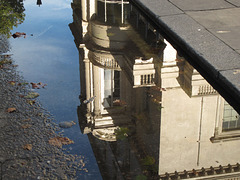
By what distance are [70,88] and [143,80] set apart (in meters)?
1.47

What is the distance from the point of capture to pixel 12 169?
220 inches

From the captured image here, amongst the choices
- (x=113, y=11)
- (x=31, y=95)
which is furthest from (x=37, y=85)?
(x=113, y=11)

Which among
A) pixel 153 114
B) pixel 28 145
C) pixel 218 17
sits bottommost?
pixel 28 145

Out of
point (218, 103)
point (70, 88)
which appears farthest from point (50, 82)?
point (218, 103)

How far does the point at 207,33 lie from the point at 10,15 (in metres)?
7.20

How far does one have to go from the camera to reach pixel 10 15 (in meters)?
12.7

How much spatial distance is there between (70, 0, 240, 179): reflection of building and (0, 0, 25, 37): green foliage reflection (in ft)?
10.8

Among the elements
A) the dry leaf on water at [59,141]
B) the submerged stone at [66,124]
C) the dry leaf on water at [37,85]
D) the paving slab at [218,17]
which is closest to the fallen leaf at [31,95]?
the dry leaf on water at [37,85]

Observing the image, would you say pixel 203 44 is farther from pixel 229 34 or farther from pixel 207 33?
pixel 229 34

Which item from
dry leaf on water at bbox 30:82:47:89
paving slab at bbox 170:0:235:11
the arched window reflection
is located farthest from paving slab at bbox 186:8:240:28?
dry leaf on water at bbox 30:82:47:89

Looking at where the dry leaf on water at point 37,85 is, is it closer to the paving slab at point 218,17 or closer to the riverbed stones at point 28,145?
the riverbed stones at point 28,145

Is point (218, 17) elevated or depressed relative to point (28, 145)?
elevated

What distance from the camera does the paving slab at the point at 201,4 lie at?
910 centimetres

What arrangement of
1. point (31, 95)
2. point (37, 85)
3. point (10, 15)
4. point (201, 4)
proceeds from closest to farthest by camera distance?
point (31, 95) → point (37, 85) → point (201, 4) → point (10, 15)
